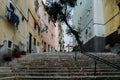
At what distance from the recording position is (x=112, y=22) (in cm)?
2094

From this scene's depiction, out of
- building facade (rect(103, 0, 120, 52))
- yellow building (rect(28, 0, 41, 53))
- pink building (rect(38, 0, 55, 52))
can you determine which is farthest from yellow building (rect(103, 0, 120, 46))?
pink building (rect(38, 0, 55, 52))

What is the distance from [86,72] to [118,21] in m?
10.3

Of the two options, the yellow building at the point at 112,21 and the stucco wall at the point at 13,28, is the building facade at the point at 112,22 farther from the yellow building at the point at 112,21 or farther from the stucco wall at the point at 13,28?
the stucco wall at the point at 13,28

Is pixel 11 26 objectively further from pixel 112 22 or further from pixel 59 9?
pixel 59 9

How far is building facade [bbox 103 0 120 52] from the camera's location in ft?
64.3

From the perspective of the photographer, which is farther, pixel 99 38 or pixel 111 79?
pixel 99 38

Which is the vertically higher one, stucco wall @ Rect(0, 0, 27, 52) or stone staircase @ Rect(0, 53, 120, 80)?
stucco wall @ Rect(0, 0, 27, 52)

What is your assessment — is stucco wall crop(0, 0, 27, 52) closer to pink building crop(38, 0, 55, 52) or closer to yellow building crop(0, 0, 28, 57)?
yellow building crop(0, 0, 28, 57)

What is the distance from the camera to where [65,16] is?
26.5m

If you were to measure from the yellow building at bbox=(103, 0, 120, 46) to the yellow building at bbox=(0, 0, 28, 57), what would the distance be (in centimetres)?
758

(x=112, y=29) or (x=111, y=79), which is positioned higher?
(x=112, y=29)

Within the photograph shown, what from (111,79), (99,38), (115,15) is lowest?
(111,79)

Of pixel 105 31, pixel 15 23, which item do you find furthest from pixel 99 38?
pixel 15 23

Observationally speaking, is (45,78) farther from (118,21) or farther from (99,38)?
(99,38)
